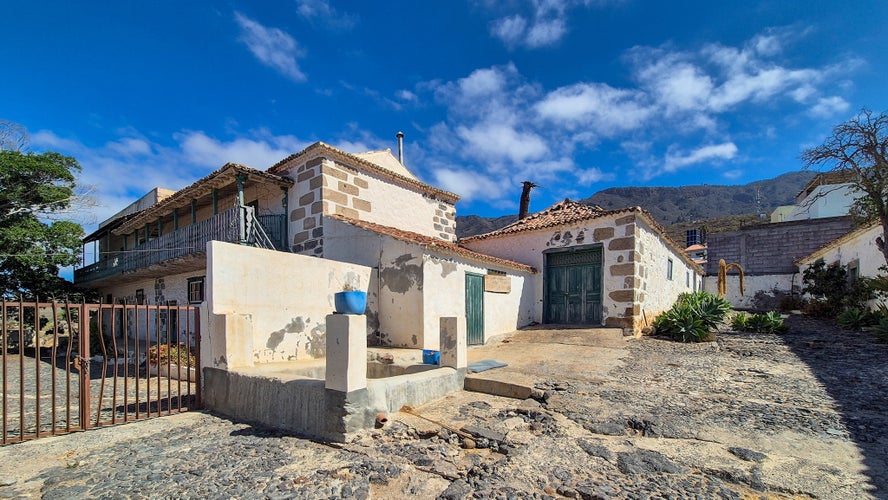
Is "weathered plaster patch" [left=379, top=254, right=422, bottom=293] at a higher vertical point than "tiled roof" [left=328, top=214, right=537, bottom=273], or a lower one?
lower

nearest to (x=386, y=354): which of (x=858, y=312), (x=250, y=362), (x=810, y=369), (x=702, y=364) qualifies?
(x=250, y=362)

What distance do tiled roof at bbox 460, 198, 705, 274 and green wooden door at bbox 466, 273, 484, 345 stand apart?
122 inches

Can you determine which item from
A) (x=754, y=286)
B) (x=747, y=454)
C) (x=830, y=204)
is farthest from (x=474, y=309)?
(x=830, y=204)

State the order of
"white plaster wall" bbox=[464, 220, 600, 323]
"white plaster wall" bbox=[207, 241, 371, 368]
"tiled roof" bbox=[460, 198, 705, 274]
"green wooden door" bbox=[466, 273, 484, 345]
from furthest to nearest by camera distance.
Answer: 1. "white plaster wall" bbox=[464, 220, 600, 323]
2. "tiled roof" bbox=[460, 198, 705, 274]
3. "green wooden door" bbox=[466, 273, 484, 345]
4. "white plaster wall" bbox=[207, 241, 371, 368]

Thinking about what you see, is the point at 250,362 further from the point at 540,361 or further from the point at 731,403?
the point at 731,403

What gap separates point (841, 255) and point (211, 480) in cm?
2185

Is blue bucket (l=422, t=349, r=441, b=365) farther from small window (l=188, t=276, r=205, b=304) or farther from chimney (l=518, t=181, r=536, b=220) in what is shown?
chimney (l=518, t=181, r=536, b=220)

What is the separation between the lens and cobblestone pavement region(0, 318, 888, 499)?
334cm

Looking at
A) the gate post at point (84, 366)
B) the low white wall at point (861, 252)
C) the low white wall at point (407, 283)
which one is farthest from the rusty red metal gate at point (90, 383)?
the low white wall at point (861, 252)

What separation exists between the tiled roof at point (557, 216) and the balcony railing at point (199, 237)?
247 inches

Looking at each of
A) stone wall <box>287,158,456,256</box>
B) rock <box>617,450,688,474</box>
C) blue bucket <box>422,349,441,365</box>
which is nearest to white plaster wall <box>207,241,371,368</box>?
blue bucket <box>422,349,441,365</box>

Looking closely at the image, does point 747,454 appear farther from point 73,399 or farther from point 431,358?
point 73,399

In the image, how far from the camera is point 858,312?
11.8 meters

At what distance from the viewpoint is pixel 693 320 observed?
404 inches
